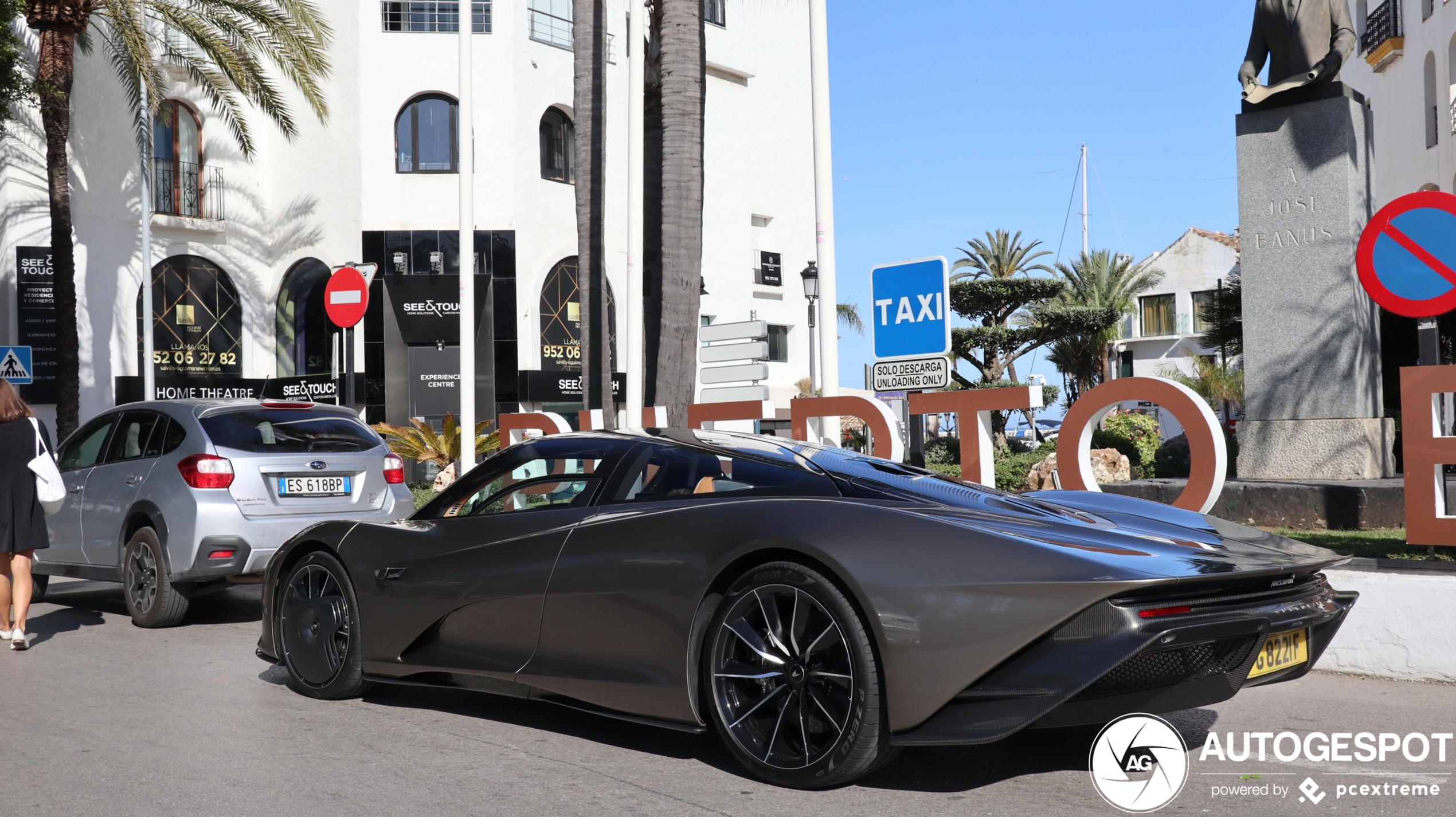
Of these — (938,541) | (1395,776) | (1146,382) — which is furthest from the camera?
(1146,382)

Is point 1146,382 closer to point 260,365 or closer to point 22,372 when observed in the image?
point 22,372

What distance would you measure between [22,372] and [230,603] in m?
9.96

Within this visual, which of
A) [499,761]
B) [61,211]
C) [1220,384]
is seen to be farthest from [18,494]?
[1220,384]

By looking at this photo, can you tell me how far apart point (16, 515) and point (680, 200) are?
7009 millimetres

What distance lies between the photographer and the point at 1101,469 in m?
14.6

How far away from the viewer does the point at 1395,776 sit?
4113 millimetres

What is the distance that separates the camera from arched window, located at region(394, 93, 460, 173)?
28.1 m

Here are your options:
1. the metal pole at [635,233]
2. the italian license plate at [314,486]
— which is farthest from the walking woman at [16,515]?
the metal pole at [635,233]

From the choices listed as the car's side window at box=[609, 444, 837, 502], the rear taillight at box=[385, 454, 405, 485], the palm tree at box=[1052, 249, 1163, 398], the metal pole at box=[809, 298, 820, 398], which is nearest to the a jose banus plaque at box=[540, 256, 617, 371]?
the metal pole at box=[809, 298, 820, 398]

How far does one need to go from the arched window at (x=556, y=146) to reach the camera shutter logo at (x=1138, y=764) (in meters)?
26.3

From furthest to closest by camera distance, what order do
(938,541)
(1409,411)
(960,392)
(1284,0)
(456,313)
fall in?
(456,313) → (1284,0) → (960,392) → (1409,411) → (938,541)

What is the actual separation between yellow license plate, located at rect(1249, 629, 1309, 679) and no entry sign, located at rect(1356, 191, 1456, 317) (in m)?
3.68

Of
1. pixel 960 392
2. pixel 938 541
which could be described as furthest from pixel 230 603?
pixel 938 541

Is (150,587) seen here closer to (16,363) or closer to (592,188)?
(592,188)
